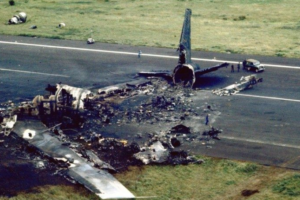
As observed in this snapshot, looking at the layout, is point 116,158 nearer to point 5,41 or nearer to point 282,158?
point 282,158

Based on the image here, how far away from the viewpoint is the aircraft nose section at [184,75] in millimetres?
56031

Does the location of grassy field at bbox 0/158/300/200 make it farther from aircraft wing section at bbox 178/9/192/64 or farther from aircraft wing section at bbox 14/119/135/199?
aircraft wing section at bbox 178/9/192/64

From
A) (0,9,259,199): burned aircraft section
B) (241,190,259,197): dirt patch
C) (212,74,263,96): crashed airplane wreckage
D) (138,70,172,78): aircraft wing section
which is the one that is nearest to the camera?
(241,190,259,197): dirt patch

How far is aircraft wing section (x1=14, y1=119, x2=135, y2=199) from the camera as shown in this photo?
34.9 m

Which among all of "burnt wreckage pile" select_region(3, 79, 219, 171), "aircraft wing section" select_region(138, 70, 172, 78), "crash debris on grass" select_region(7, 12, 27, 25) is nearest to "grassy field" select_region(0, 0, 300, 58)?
"crash debris on grass" select_region(7, 12, 27, 25)

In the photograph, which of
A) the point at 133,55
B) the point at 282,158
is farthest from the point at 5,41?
the point at 282,158

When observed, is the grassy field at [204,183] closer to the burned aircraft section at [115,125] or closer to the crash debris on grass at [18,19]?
the burned aircraft section at [115,125]

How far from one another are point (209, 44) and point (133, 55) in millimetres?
10916

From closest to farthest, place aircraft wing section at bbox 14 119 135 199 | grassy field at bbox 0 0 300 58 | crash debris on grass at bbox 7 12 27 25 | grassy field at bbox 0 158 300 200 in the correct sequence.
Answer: aircraft wing section at bbox 14 119 135 199 < grassy field at bbox 0 158 300 200 < grassy field at bbox 0 0 300 58 < crash debris on grass at bbox 7 12 27 25

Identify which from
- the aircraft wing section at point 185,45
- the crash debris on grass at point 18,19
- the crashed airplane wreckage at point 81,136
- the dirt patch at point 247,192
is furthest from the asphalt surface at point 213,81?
the crash debris on grass at point 18,19

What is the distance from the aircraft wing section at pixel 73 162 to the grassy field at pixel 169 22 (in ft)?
106

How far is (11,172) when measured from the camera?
3991 centimetres

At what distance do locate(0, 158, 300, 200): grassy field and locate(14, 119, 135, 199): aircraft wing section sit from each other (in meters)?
0.96

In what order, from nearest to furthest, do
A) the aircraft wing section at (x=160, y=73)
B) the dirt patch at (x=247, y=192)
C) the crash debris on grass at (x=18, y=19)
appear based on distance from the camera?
the dirt patch at (x=247, y=192) → the aircraft wing section at (x=160, y=73) → the crash debris on grass at (x=18, y=19)
